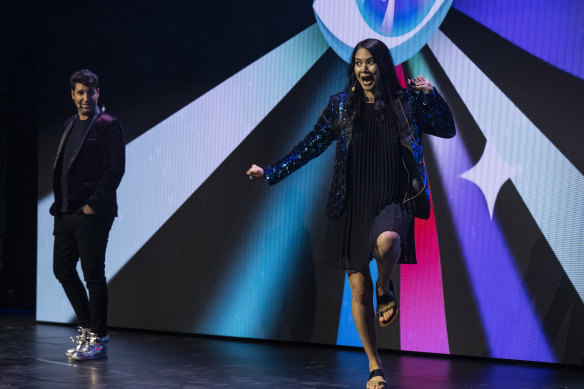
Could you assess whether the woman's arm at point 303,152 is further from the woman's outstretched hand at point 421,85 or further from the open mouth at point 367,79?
the woman's outstretched hand at point 421,85

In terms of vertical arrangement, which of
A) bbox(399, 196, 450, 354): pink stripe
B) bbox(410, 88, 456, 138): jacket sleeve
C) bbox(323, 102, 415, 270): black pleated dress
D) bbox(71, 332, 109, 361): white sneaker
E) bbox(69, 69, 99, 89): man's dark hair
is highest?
bbox(69, 69, 99, 89): man's dark hair

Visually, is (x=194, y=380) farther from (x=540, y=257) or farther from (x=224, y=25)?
(x=224, y=25)

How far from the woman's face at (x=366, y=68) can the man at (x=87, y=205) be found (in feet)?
4.77

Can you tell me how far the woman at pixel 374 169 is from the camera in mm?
2818

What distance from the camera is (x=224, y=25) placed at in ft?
15.5

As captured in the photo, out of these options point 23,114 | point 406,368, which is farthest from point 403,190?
point 23,114

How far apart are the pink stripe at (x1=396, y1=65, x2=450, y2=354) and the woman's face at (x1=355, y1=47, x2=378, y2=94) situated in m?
1.28

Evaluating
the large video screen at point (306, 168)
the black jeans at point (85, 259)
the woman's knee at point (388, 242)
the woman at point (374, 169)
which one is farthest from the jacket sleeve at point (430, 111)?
the black jeans at point (85, 259)

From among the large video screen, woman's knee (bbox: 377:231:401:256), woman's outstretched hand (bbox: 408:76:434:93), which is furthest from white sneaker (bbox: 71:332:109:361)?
woman's outstretched hand (bbox: 408:76:434:93)

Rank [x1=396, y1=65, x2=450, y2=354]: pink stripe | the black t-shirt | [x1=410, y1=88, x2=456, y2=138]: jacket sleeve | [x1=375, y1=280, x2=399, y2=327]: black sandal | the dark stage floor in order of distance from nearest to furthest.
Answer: [x1=375, y1=280, x2=399, y2=327]: black sandal, [x1=410, y1=88, x2=456, y2=138]: jacket sleeve, the dark stage floor, the black t-shirt, [x1=396, y1=65, x2=450, y2=354]: pink stripe

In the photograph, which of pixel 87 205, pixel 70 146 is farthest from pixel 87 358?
pixel 70 146

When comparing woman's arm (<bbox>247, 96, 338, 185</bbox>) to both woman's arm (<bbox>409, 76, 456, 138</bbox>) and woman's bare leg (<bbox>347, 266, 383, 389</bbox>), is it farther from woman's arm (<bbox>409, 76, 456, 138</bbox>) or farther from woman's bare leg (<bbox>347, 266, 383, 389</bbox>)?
woman's bare leg (<bbox>347, 266, 383, 389</bbox>)

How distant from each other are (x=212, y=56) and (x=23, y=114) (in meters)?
2.19

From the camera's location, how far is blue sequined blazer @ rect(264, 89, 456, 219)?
2824 mm
